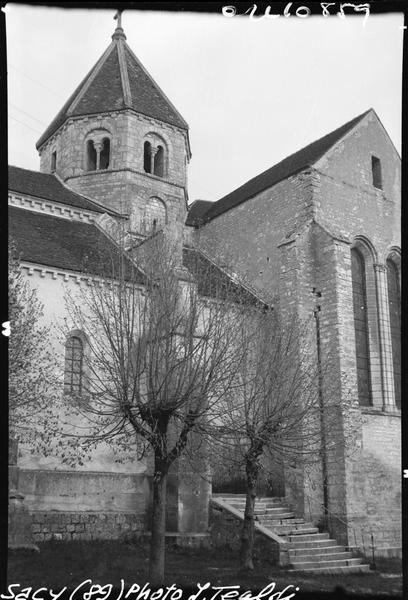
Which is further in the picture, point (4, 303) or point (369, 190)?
point (369, 190)

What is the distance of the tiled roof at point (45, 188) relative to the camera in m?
21.9

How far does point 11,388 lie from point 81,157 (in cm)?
1412

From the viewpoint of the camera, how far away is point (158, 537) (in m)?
11.1

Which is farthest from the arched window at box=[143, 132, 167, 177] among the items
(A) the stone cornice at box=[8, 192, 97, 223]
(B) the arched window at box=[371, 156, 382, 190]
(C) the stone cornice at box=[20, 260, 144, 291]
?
(C) the stone cornice at box=[20, 260, 144, 291]

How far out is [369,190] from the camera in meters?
23.0

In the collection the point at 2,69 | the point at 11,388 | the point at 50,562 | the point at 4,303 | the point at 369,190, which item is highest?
the point at 369,190

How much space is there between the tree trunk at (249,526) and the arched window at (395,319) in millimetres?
7749

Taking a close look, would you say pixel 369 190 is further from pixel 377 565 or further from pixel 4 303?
pixel 4 303

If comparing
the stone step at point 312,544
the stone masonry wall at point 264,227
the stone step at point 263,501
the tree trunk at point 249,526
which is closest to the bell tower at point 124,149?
the stone masonry wall at point 264,227

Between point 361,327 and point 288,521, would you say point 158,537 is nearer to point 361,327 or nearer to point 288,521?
point 288,521

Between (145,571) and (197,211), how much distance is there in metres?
21.0

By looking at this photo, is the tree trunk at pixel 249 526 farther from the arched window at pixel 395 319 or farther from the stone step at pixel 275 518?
the arched window at pixel 395 319

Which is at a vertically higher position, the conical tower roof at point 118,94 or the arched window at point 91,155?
the conical tower roof at point 118,94

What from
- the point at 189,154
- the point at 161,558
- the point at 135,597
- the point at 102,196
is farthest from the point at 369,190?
the point at 135,597
